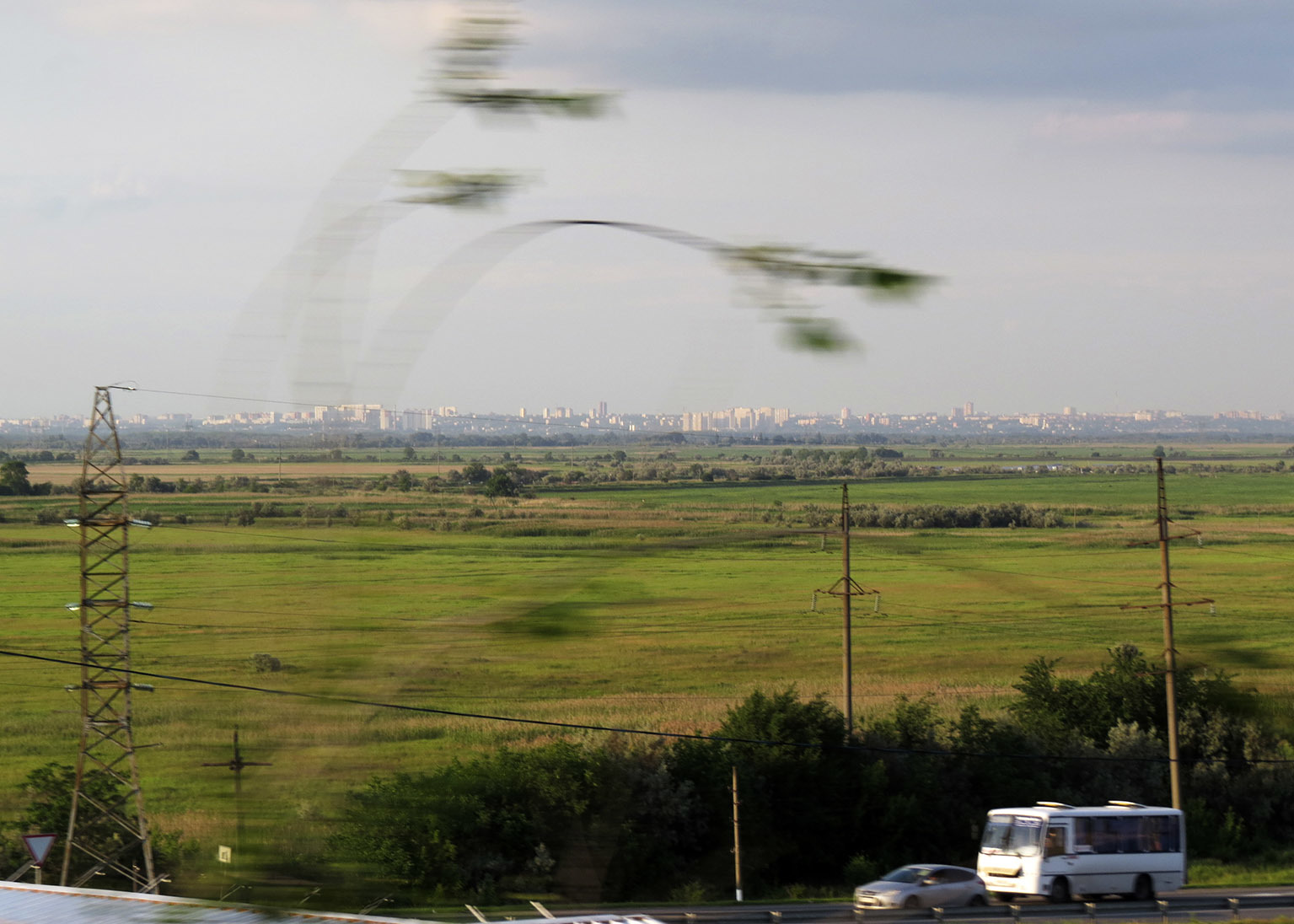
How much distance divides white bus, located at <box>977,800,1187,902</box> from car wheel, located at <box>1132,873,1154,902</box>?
1 centimetres

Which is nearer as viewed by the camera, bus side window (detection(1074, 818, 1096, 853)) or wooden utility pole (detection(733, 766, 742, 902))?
bus side window (detection(1074, 818, 1096, 853))

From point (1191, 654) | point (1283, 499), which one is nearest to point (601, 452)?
point (1191, 654)

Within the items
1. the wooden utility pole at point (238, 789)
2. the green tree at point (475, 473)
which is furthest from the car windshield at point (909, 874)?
the wooden utility pole at point (238, 789)

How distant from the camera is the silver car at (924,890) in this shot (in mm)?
15773

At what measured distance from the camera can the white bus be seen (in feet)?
57.1

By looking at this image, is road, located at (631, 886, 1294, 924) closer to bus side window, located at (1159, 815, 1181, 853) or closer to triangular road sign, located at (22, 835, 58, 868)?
bus side window, located at (1159, 815, 1181, 853)

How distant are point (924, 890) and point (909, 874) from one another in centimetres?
39

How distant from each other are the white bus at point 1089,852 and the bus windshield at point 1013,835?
0.01 meters

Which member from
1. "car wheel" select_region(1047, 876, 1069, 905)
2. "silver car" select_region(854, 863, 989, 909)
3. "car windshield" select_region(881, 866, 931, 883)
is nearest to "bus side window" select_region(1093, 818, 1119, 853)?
"car wheel" select_region(1047, 876, 1069, 905)

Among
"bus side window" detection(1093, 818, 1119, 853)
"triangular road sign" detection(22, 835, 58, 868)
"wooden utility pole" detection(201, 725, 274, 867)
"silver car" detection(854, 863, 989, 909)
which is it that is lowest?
"silver car" detection(854, 863, 989, 909)

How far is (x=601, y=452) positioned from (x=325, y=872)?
74 centimetres

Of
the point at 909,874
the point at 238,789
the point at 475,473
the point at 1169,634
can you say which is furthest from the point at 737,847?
the point at 238,789

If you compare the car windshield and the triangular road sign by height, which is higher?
the triangular road sign

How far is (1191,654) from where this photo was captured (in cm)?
2986
